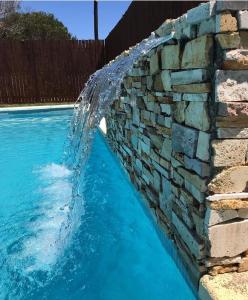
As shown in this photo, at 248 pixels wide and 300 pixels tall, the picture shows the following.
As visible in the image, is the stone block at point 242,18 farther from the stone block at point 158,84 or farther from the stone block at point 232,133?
the stone block at point 158,84

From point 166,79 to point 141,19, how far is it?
5.50 metres

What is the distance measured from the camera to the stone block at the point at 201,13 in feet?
5.34

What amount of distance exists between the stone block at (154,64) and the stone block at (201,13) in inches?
23.7

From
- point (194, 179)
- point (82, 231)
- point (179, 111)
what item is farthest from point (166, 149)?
point (82, 231)

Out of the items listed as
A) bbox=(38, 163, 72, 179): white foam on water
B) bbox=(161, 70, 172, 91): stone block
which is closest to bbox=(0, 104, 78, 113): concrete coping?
bbox=(38, 163, 72, 179): white foam on water

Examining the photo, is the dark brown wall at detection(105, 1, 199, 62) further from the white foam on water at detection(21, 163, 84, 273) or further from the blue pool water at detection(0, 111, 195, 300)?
the white foam on water at detection(21, 163, 84, 273)

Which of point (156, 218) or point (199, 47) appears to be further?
point (156, 218)

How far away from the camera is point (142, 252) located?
2773 mm

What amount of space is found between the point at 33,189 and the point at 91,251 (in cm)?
173

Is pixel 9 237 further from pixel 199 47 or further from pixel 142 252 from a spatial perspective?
pixel 199 47

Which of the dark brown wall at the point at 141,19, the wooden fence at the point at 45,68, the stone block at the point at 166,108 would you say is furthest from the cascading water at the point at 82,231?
the wooden fence at the point at 45,68

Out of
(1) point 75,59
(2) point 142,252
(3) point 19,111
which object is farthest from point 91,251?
(1) point 75,59

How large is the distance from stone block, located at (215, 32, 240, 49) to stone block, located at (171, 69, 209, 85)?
6.3 inches

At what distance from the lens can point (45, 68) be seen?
37.2 feet
